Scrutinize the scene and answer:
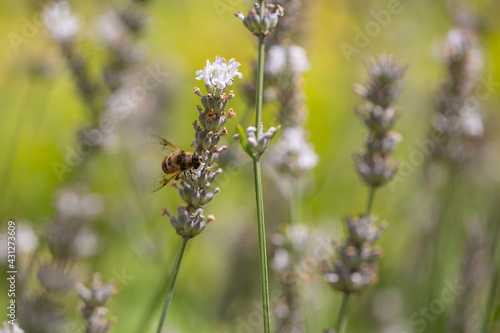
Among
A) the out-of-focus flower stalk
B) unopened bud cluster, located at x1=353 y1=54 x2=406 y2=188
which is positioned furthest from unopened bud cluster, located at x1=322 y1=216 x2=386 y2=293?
unopened bud cluster, located at x1=353 y1=54 x2=406 y2=188

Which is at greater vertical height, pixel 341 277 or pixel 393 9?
pixel 393 9

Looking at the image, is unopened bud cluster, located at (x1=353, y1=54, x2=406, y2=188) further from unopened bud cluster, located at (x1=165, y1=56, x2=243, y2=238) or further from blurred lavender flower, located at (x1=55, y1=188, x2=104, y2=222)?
blurred lavender flower, located at (x1=55, y1=188, x2=104, y2=222)

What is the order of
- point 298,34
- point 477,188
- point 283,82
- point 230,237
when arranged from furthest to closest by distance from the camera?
1. point 477,188
2. point 230,237
3. point 298,34
4. point 283,82

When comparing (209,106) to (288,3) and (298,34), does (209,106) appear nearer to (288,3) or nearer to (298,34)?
(288,3)

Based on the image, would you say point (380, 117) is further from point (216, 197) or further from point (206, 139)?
point (216, 197)

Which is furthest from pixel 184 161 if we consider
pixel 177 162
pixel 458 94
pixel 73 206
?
pixel 458 94

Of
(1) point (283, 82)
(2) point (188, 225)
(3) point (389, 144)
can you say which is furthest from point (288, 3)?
(2) point (188, 225)
